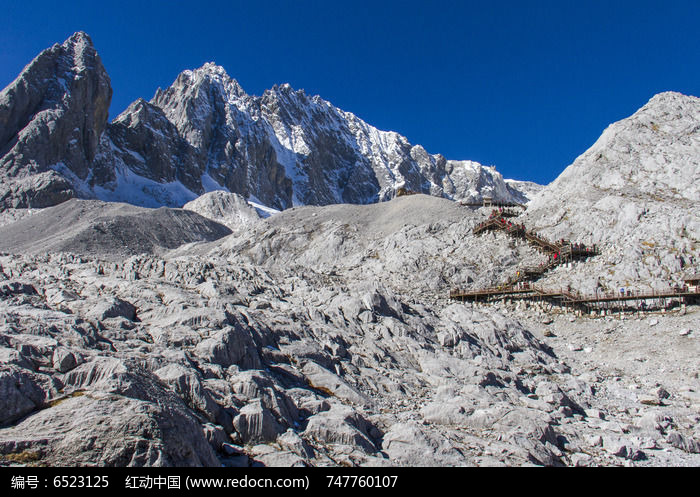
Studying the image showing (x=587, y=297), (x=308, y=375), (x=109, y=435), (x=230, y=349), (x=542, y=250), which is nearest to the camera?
(x=109, y=435)

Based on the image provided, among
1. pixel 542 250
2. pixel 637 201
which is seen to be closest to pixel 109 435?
pixel 542 250

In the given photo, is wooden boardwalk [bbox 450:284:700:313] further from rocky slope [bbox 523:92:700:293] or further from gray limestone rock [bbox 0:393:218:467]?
gray limestone rock [bbox 0:393:218:467]

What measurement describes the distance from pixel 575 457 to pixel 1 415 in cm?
1833

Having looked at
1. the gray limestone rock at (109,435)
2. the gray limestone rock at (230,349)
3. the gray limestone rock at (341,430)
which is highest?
the gray limestone rock at (230,349)

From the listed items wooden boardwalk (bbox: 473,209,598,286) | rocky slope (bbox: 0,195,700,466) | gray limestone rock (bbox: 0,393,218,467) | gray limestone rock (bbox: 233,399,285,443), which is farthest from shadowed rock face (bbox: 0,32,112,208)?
gray limestone rock (bbox: 0,393,218,467)

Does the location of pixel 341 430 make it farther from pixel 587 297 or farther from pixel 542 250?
pixel 542 250

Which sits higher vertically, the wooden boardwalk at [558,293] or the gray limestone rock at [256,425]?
the wooden boardwalk at [558,293]

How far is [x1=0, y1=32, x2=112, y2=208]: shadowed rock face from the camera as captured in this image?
414 feet

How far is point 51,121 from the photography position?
146 meters

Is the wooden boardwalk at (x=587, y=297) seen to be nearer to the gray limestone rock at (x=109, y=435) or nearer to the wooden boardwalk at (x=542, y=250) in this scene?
the wooden boardwalk at (x=542, y=250)

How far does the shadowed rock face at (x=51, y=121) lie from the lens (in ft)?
414

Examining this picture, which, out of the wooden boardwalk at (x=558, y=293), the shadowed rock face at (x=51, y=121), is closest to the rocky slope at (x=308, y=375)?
the wooden boardwalk at (x=558, y=293)

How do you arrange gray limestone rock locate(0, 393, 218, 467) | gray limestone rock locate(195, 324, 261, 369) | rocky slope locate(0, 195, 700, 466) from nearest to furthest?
gray limestone rock locate(0, 393, 218, 467), rocky slope locate(0, 195, 700, 466), gray limestone rock locate(195, 324, 261, 369)
